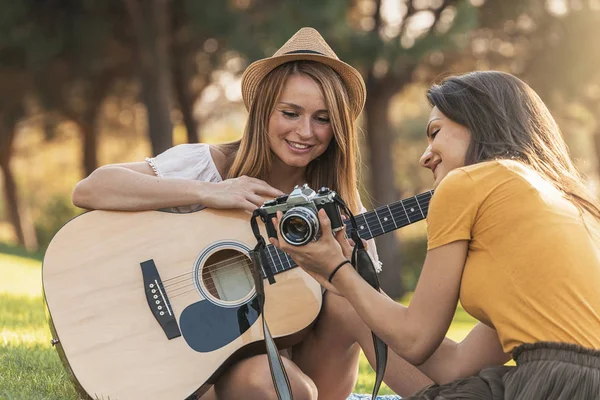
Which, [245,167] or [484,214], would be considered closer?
[484,214]

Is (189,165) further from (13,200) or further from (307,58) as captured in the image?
(13,200)

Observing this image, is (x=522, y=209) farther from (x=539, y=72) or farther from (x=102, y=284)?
(x=539, y=72)

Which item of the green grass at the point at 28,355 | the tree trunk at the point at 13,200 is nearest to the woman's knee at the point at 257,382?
the green grass at the point at 28,355

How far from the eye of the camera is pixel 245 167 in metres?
3.83

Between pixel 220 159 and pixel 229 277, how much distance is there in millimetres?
714

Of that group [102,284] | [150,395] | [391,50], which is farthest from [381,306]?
[391,50]

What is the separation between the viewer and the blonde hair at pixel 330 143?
3766 mm

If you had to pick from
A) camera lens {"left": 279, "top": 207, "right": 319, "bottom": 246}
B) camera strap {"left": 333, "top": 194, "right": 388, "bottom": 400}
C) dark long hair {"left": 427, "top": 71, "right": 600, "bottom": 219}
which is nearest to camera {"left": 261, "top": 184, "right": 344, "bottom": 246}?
camera lens {"left": 279, "top": 207, "right": 319, "bottom": 246}

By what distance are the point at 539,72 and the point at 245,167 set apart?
373 inches

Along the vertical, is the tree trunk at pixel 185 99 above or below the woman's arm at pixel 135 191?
below

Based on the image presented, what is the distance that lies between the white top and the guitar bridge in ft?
1.67

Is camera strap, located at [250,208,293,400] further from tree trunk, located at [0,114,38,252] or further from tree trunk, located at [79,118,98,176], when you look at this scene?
tree trunk, located at [0,114,38,252]

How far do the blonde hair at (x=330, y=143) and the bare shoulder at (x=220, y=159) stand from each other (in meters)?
0.04

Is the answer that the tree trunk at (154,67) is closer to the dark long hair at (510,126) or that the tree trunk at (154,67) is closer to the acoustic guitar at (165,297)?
the acoustic guitar at (165,297)
